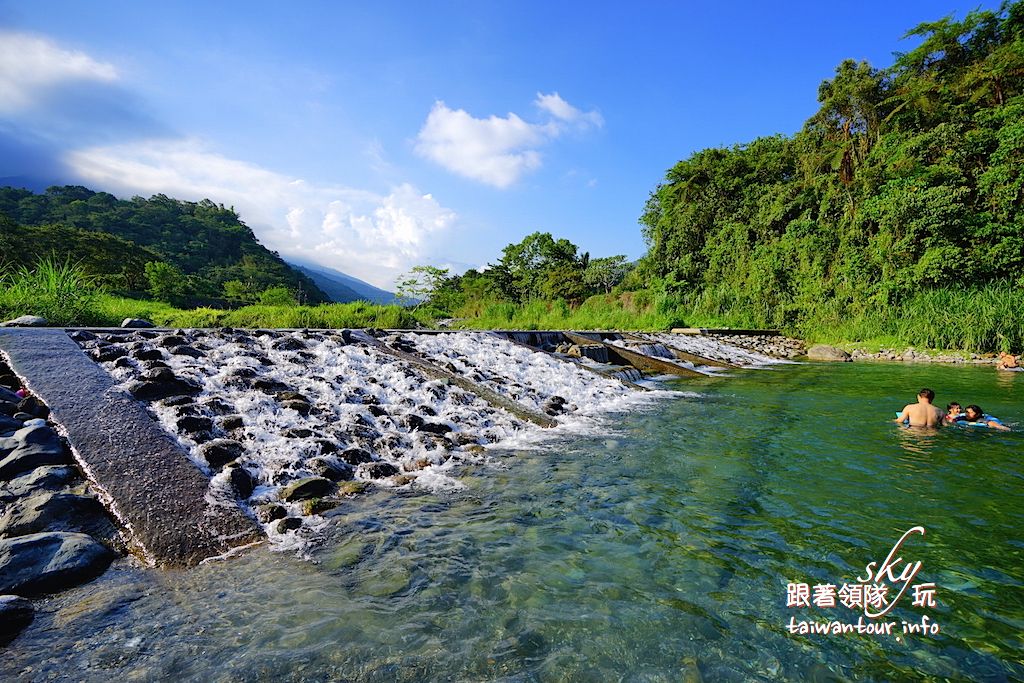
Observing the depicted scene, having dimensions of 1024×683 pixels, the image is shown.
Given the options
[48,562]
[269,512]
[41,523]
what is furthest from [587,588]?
[41,523]

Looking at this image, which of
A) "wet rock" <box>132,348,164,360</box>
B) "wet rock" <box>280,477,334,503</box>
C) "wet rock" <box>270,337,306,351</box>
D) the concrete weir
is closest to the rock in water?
"wet rock" <box>270,337,306,351</box>

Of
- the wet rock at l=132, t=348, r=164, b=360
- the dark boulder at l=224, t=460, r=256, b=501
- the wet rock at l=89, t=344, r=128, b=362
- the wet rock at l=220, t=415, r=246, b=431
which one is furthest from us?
the wet rock at l=132, t=348, r=164, b=360

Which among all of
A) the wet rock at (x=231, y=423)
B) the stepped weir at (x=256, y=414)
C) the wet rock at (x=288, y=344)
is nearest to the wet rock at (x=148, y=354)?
the stepped weir at (x=256, y=414)

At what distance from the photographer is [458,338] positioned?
9461 millimetres

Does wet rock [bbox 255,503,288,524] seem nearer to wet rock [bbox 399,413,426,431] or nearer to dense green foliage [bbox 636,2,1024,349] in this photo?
wet rock [bbox 399,413,426,431]

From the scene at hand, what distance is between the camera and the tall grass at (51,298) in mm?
7605

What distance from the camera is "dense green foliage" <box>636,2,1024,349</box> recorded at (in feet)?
51.0

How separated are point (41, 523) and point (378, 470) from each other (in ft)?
6.39

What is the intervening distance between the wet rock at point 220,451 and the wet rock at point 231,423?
299 mm

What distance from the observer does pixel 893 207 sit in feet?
55.1

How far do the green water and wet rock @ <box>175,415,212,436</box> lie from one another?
67.0 inches

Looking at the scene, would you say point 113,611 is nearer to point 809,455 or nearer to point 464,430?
point 464,430

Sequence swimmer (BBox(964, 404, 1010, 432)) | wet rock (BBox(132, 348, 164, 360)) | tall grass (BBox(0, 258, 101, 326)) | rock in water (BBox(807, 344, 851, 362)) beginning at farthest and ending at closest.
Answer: rock in water (BBox(807, 344, 851, 362)) → tall grass (BBox(0, 258, 101, 326)) → swimmer (BBox(964, 404, 1010, 432)) → wet rock (BBox(132, 348, 164, 360))

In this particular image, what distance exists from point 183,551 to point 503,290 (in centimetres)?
3704
